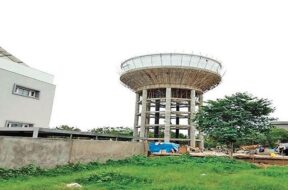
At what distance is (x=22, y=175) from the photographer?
39.1 feet

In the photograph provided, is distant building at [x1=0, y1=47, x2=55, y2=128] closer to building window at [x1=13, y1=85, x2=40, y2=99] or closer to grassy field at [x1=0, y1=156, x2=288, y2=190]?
building window at [x1=13, y1=85, x2=40, y2=99]

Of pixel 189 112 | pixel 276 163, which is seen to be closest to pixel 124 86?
pixel 189 112

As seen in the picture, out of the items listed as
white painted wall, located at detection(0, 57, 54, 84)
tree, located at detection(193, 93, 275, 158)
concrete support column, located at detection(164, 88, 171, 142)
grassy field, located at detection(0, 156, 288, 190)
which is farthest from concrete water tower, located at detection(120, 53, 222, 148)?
grassy field, located at detection(0, 156, 288, 190)

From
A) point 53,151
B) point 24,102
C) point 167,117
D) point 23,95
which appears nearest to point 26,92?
point 23,95

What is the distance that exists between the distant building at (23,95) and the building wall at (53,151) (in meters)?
6.31

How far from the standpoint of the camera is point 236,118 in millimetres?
23562

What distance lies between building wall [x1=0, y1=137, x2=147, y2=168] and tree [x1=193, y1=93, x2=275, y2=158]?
8.22 m

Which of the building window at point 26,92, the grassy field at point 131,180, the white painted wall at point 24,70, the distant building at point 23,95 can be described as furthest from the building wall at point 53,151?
the white painted wall at point 24,70

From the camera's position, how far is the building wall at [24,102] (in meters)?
19.0

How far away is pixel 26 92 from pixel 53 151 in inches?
318

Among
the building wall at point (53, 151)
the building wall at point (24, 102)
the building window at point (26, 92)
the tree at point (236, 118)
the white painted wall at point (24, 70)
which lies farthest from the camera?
the tree at point (236, 118)

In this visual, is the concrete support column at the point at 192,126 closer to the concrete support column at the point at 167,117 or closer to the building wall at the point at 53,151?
the concrete support column at the point at 167,117

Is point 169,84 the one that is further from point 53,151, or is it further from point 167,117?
point 53,151

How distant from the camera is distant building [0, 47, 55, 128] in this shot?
62.4 feet
